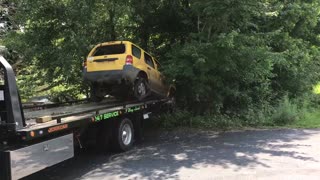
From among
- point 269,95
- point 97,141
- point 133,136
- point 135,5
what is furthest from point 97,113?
point 269,95

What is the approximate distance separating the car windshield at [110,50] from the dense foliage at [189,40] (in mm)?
2067

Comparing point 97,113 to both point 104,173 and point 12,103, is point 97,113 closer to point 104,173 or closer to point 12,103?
point 104,173

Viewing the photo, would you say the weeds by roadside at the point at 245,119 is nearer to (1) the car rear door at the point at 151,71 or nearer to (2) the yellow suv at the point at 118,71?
(1) the car rear door at the point at 151,71

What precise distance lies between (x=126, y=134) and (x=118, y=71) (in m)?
1.89

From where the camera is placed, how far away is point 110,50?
12258 mm

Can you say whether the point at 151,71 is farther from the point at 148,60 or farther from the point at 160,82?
the point at 160,82

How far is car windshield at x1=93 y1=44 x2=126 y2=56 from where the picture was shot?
478 inches

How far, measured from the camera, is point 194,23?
15.9 meters

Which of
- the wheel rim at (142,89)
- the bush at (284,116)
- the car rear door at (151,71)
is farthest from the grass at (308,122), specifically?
the wheel rim at (142,89)

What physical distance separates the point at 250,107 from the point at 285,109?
130 centimetres

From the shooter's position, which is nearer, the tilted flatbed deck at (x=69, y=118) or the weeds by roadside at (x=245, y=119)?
the tilted flatbed deck at (x=69, y=118)

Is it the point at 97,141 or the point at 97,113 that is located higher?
the point at 97,113

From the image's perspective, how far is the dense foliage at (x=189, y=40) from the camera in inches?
550

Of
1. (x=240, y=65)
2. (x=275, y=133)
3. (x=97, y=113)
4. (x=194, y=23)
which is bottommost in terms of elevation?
(x=275, y=133)
